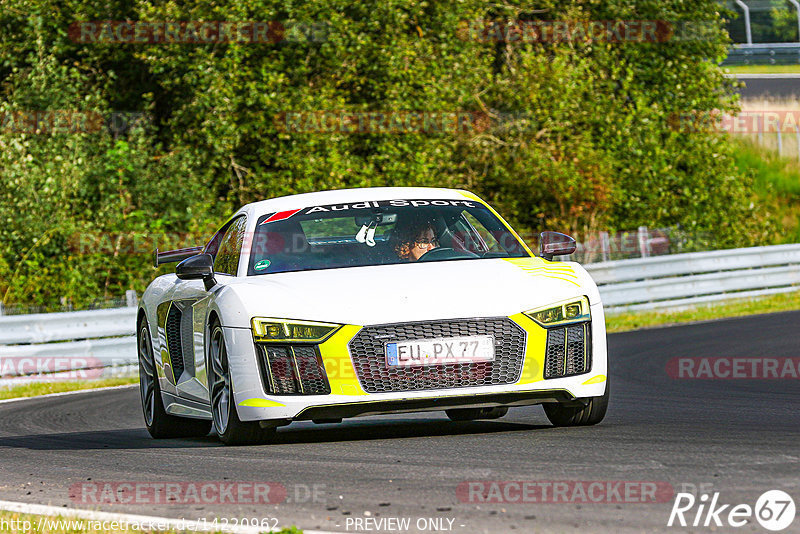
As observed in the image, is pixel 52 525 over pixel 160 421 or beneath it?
over

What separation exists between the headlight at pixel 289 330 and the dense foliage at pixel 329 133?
15514 millimetres

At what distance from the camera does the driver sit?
8211 mm

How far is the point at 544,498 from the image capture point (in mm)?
5289

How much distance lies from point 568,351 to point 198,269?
2.20 meters

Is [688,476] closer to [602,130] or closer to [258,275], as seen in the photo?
[258,275]

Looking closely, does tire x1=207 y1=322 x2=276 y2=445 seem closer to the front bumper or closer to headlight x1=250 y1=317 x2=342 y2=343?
the front bumper

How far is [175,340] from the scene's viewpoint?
8.99 m

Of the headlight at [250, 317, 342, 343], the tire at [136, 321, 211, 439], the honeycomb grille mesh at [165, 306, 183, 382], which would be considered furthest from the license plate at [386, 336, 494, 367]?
the tire at [136, 321, 211, 439]

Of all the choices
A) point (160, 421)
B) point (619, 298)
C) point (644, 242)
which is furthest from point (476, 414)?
point (644, 242)

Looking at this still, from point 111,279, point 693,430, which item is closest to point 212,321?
point 693,430

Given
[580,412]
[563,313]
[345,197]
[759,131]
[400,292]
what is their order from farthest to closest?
1. [759,131]
2. [345,197]
3. [580,412]
4. [563,313]
5. [400,292]

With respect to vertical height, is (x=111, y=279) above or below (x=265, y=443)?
below

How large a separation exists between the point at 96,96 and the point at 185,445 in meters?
17.8

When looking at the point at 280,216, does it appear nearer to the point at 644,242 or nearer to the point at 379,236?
the point at 379,236
